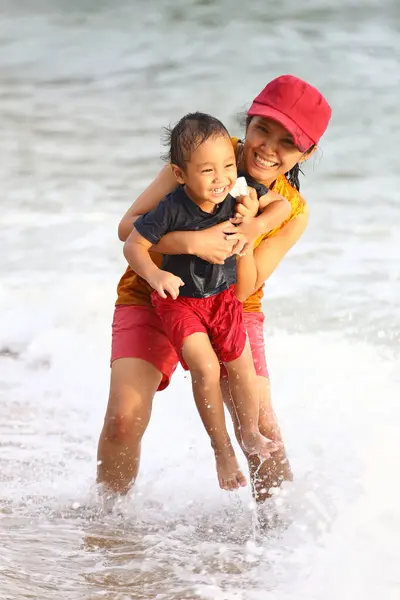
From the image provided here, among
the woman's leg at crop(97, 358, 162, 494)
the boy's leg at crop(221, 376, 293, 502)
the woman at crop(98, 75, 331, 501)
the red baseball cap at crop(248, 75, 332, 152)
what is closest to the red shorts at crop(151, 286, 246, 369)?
the woman at crop(98, 75, 331, 501)

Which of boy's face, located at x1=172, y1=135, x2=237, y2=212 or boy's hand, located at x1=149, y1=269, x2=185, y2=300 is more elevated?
boy's face, located at x1=172, y1=135, x2=237, y2=212

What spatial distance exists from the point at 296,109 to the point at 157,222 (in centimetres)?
62

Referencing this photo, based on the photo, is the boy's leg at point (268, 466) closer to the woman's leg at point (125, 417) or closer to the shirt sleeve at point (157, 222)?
the woman's leg at point (125, 417)

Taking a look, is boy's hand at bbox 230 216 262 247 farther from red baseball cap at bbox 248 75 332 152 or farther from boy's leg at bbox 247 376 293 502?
boy's leg at bbox 247 376 293 502

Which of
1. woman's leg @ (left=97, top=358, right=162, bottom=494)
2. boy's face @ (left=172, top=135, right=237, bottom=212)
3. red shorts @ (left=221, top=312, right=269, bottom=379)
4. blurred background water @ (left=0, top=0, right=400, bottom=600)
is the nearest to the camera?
boy's face @ (left=172, top=135, right=237, bottom=212)

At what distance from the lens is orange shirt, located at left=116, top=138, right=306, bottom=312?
3.58 m

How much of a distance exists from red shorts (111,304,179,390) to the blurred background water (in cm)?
62

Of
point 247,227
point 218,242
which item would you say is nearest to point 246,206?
point 247,227

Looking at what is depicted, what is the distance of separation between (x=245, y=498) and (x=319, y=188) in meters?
7.80

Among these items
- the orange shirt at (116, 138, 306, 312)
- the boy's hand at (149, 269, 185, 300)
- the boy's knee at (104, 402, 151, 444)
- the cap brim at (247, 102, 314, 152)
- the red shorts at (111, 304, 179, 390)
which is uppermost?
the cap brim at (247, 102, 314, 152)

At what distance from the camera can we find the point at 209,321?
3.29m

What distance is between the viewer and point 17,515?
3.68 metres

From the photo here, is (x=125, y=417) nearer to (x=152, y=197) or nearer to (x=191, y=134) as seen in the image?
(x=152, y=197)

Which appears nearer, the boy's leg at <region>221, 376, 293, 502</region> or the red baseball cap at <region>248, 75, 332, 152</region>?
the red baseball cap at <region>248, 75, 332, 152</region>
